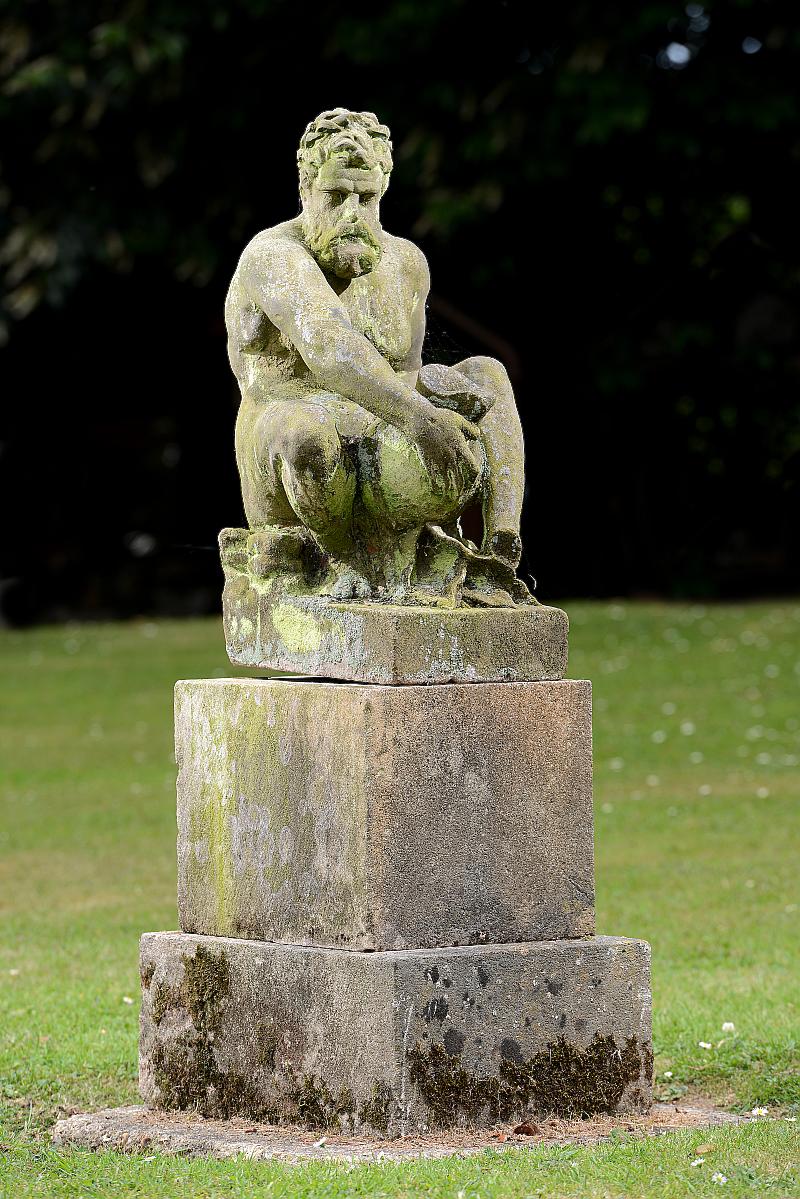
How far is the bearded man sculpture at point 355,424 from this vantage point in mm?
5855

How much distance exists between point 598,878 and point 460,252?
12.1m

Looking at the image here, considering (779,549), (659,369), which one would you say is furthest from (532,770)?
(779,549)

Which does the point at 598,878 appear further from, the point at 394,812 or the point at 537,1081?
the point at 394,812

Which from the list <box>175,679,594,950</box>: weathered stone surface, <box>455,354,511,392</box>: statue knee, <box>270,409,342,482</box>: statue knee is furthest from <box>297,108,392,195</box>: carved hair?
<box>175,679,594,950</box>: weathered stone surface

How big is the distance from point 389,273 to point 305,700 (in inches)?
51.8

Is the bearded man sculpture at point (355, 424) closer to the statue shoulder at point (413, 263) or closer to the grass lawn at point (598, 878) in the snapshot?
the statue shoulder at point (413, 263)

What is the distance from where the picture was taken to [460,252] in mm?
21750

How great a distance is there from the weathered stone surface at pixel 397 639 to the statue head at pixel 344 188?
99 centimetres

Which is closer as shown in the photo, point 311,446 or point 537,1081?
point 311,446

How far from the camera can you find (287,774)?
5969 mm

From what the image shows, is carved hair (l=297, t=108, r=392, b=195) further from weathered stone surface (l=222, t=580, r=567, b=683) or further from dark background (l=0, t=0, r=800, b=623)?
dark background (l=0, t=0, r=800, b=623)

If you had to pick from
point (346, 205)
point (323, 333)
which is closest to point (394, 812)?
point (323, 333)

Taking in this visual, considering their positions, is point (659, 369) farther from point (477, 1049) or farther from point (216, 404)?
point (477, 1049)

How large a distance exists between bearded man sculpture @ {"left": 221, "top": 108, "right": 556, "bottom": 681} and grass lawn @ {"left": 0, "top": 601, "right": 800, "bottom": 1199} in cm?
161
